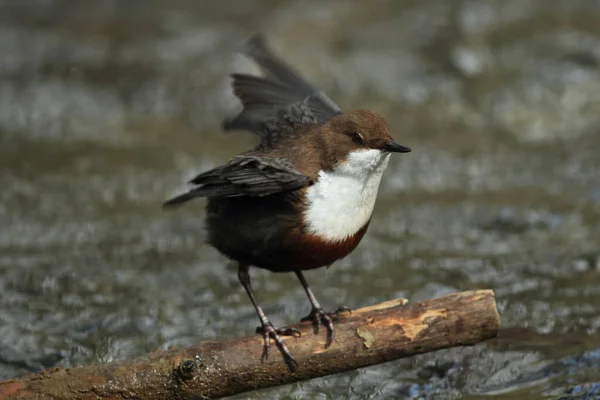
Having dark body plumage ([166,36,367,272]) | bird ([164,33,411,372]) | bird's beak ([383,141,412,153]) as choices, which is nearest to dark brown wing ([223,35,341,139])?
dark body plumage ([166,36,367,272])

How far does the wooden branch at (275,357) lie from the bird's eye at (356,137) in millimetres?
649

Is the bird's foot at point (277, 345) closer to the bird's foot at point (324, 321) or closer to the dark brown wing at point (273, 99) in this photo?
the bird's foot at point (324, 321)

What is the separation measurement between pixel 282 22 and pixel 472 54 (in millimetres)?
1831

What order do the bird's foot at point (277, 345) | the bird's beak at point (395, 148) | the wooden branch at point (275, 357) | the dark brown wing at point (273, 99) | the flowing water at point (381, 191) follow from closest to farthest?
the wooden branch at point (275, 357), the bird's foot at point (277, 345), the bird's beak at point (395, 148), the dark brown wing at point (273, 99), the flowing water at point (381, 191)

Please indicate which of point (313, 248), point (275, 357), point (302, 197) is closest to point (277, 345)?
point (275, 357)

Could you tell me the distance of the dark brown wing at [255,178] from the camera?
3.68 m

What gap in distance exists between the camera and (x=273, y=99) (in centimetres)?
459

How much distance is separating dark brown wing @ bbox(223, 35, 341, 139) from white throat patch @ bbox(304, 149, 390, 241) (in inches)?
24.9

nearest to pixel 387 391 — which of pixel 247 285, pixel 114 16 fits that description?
pixel 247 285

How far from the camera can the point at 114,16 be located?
9258 millimetres

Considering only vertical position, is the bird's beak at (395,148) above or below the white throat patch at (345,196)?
above

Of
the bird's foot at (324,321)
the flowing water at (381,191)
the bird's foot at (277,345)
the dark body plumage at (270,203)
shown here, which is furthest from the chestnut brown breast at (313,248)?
the flowing water at (381,191)

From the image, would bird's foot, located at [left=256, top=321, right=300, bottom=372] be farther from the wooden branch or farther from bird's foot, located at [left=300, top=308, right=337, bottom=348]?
bird's foot, located at [left=300, top=308, right=337, bottom=348]

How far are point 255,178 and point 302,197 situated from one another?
0.20 meters
